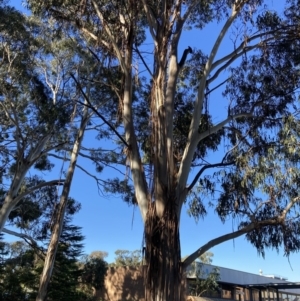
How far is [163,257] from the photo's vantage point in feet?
20.9

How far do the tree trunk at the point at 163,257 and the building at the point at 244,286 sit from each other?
1856cm

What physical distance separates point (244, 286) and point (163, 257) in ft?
81.1

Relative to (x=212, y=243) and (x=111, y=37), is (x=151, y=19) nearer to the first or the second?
(x=111, y=37)

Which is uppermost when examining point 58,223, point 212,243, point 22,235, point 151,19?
point 151,19

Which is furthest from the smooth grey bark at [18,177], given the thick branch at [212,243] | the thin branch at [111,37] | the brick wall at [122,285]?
the thick branch at [212,243]

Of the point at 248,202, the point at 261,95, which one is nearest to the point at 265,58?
the point at 261,95

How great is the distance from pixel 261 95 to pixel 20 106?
9.23 meters

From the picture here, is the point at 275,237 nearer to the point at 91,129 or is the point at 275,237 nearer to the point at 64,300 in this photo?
the point at 91,129

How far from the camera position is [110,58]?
8.99 metres

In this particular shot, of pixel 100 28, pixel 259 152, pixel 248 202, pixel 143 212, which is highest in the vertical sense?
pixel 100 28

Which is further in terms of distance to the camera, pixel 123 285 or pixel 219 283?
pixel 219 283

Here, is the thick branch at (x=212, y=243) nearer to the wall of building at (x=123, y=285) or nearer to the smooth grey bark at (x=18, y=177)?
the smooth grey bark at (x=18, y=177)

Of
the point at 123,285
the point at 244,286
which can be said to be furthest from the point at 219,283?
the point at 123,285

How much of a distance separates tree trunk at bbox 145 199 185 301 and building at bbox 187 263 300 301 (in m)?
18.6
